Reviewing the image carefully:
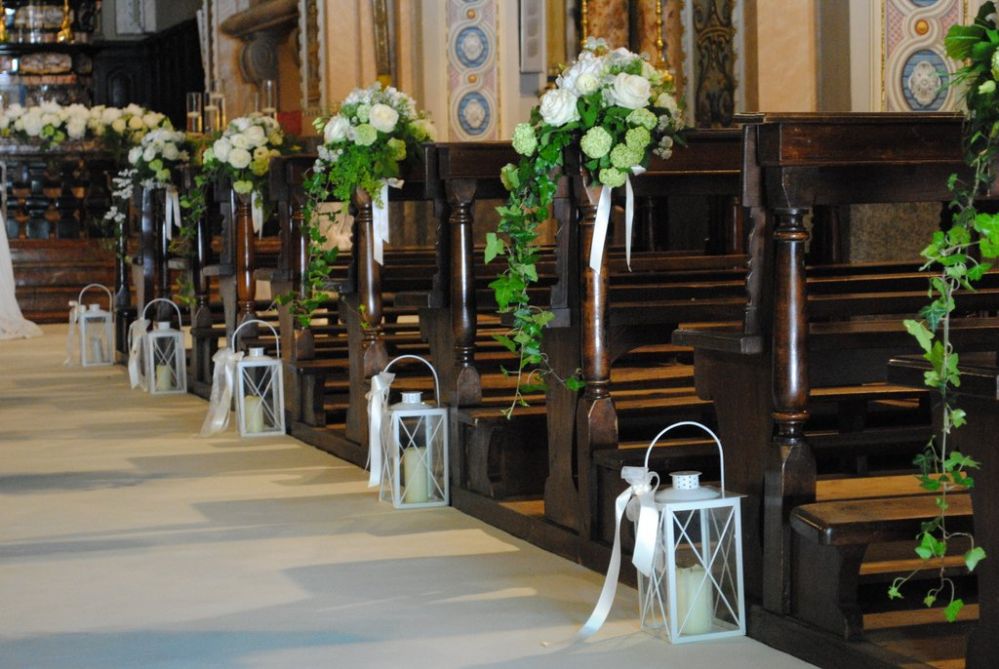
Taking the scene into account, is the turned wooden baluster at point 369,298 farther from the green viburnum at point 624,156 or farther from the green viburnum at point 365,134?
the green viburnum at point 624,156

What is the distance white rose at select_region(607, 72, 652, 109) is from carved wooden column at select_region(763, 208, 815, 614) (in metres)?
0.70

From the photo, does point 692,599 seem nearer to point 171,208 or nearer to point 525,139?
point 525,139

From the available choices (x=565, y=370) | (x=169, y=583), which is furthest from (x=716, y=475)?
(x=169, y=583)

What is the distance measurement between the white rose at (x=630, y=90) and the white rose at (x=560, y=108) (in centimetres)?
13

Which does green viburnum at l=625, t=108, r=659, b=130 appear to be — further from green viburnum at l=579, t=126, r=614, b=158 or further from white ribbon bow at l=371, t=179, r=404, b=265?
white ribbon bow at l=371, t=179, r=404, b=265

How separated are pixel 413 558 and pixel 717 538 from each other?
1.13 meters

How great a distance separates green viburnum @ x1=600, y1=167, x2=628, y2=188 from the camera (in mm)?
4285

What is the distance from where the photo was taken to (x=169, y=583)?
4.29 m

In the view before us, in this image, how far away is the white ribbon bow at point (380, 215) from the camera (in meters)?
6.14

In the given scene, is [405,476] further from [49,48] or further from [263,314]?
[49,48]

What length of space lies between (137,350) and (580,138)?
5.42 m

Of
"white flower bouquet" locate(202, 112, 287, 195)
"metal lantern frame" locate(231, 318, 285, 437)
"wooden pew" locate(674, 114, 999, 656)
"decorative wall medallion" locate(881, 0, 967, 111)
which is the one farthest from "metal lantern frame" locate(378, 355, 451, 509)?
"decorative wall medallion" locate(881, 0, 967, 111)

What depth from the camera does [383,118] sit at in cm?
592

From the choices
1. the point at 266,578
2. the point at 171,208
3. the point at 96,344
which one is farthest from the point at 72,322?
the point at 266,578
